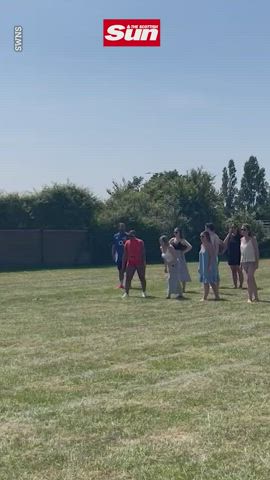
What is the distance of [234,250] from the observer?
2166 cm

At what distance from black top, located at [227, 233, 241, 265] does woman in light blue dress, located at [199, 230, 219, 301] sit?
2.31 meters

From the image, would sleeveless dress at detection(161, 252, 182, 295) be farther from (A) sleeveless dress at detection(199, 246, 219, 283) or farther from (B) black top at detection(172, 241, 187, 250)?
(B) black top at detection(172, 241, 187, 250)

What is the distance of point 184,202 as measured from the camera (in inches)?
1908

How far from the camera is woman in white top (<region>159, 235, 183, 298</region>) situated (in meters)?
19.3

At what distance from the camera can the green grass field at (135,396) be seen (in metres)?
5.98

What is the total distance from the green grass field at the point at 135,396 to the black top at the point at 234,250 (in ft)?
18.8

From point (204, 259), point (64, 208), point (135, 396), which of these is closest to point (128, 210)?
point (64, 208)

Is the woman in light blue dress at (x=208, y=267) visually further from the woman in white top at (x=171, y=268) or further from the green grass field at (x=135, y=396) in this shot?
the green grass field at (x=135, y=396)

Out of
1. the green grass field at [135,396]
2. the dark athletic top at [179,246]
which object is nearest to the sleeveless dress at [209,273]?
the dark athletic top at [179,246]

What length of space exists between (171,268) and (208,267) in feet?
3.97

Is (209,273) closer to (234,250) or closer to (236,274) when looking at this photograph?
(234,250)

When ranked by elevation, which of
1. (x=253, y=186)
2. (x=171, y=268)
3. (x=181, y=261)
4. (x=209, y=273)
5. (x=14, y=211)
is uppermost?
(x=253, y=186)

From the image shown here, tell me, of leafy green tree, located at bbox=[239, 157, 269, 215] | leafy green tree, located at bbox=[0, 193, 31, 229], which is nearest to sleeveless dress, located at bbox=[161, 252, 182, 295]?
leafy green tree, located at bbox=[0, 193, 31, 229]

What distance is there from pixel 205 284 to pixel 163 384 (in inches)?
392
